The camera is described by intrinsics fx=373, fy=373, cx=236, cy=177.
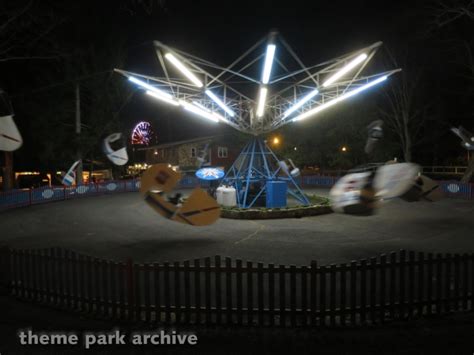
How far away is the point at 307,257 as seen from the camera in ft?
33.6

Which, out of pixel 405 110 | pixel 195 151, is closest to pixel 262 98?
pixel 405 110

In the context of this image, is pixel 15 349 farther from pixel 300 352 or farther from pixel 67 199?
pixel 67 199

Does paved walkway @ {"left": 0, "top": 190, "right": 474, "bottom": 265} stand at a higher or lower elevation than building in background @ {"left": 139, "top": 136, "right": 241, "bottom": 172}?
lower

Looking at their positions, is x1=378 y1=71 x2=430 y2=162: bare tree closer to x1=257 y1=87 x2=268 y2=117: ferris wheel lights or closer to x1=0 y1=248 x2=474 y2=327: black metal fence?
x1=257 y1=87 x2=268 y2=117: ferris wheel lights

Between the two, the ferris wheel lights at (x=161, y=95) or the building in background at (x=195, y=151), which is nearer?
the ferris wheel lights at (x=161, y=95)

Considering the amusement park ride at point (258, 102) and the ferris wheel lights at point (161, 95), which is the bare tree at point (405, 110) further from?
the ferris wheel lights at point (161, 95)

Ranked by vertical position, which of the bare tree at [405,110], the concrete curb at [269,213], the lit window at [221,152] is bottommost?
the concrete curb at [269,213]

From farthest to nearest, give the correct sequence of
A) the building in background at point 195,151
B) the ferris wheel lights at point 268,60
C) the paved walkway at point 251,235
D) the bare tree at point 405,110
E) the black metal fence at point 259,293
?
the building in background at point 195,151
the bare tree at point 405,110
the paved walkway at point 251,235
the ferris wheel lights at point 268,60
the black metal fence at point 259,293

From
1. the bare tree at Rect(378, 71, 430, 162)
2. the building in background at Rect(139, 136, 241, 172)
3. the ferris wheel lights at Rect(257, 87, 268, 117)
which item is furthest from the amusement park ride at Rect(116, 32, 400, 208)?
the building in background at Rect(139, 136, 241, 172)

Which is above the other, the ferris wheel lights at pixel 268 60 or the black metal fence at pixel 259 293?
the ferris wheel lights at pixel 268 60

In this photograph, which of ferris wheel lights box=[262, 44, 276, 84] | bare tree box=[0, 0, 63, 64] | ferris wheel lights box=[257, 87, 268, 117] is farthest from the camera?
bare tree box=[0, 0, 63, 64]

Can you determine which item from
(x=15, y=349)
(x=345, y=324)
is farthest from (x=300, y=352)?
(x=15, y=349)

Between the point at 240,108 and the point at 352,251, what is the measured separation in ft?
33.5

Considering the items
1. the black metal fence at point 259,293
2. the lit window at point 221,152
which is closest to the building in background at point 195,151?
the lit window at point 221,152
